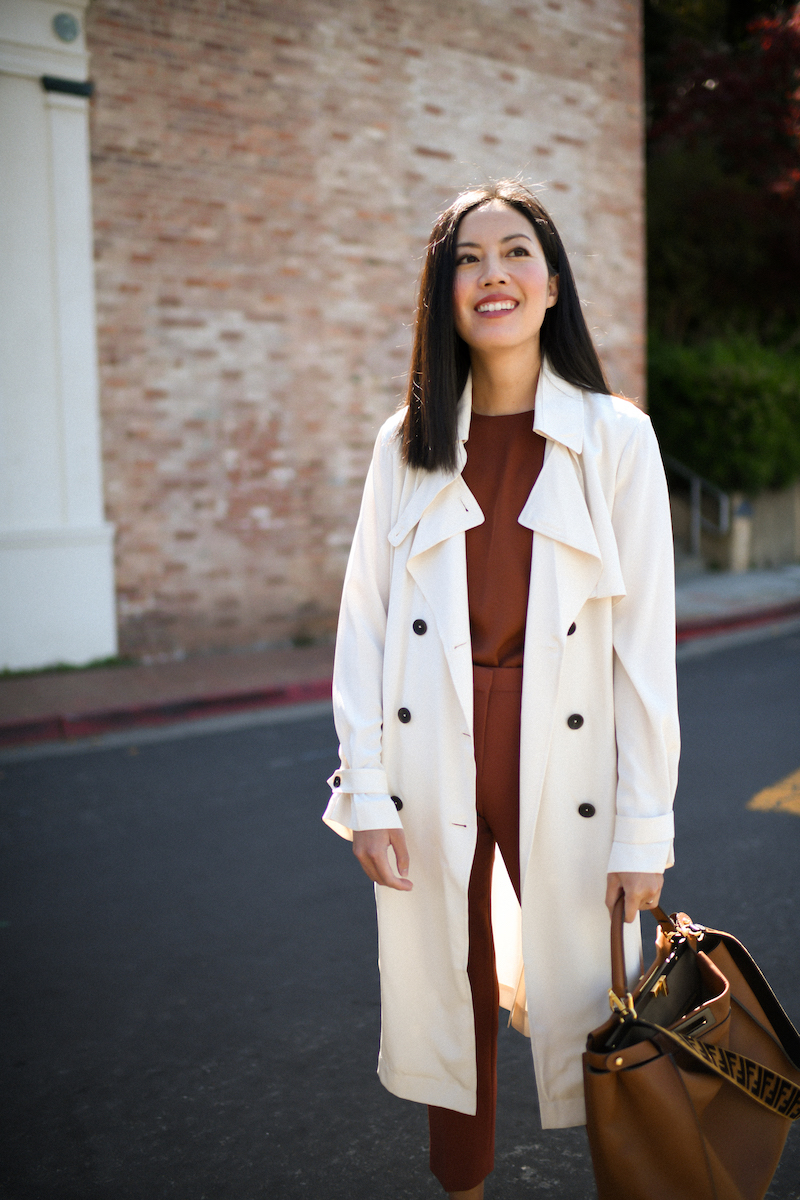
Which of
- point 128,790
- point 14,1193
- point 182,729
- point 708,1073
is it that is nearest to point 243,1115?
point 14,1193

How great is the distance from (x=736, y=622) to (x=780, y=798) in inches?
239

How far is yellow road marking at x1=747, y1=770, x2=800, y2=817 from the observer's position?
4.89m

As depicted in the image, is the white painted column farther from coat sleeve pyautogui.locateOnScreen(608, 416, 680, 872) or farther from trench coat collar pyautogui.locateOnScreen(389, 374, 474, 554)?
coat sleeve pyautogui.locateOnScreen(608, 416, 680, 872)

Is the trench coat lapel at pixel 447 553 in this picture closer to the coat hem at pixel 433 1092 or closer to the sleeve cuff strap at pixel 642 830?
the sleeve cuff strap at pixel 642 830

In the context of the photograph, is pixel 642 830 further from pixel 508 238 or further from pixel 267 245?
pixel 267 245

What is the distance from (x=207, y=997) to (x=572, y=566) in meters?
2.16

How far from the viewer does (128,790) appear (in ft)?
18.3

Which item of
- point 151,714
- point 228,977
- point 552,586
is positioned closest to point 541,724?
point 552,586

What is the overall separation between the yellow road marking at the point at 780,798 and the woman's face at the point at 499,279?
353 cm

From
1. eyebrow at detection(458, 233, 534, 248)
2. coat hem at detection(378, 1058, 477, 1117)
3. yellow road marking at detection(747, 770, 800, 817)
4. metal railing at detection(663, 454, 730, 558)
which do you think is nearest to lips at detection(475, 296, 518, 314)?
eyebrow at detection(458, 233, 534, 248)

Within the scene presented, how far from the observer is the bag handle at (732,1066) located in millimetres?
1733

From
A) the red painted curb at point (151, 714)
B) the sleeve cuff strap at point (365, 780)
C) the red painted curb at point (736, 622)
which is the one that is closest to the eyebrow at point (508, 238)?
the sleeve cuff strap at point (365, 780)

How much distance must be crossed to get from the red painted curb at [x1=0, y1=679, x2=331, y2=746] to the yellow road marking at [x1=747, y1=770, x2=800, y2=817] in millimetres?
3680

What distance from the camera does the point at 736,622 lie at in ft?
35.5
